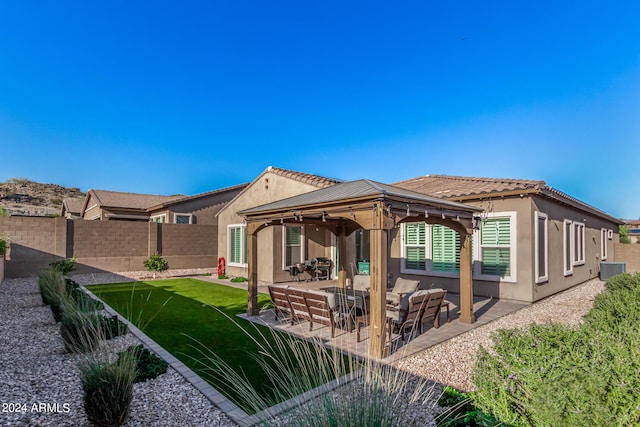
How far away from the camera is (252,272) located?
8.86 metres

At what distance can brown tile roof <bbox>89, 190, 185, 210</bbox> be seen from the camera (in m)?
24.0

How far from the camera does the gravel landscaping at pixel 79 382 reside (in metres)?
3.66

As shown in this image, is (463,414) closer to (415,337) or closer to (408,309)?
(408,309)

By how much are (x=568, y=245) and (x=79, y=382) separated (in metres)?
15.8

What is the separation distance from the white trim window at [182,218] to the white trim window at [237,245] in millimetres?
6782

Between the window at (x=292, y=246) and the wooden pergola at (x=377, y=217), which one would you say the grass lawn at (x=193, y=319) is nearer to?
the wooden pergola at (x=377, y=217)

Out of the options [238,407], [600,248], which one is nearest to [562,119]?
[600,248]

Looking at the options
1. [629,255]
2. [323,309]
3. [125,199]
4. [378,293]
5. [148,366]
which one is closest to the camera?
[148,366]

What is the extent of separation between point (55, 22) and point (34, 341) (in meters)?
12.2

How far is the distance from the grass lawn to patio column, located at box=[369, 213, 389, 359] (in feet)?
6.37

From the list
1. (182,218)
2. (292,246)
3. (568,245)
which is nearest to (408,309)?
(292,246)

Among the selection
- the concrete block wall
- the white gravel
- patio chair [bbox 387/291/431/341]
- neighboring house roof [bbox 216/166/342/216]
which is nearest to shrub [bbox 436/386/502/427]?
the white gravel

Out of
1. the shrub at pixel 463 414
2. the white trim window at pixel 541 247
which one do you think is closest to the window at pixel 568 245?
the white trim window at pixel 541 247

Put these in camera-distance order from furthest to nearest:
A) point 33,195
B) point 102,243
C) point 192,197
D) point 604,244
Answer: point 33,195
point 192,197
point 604,244
point 102,243
